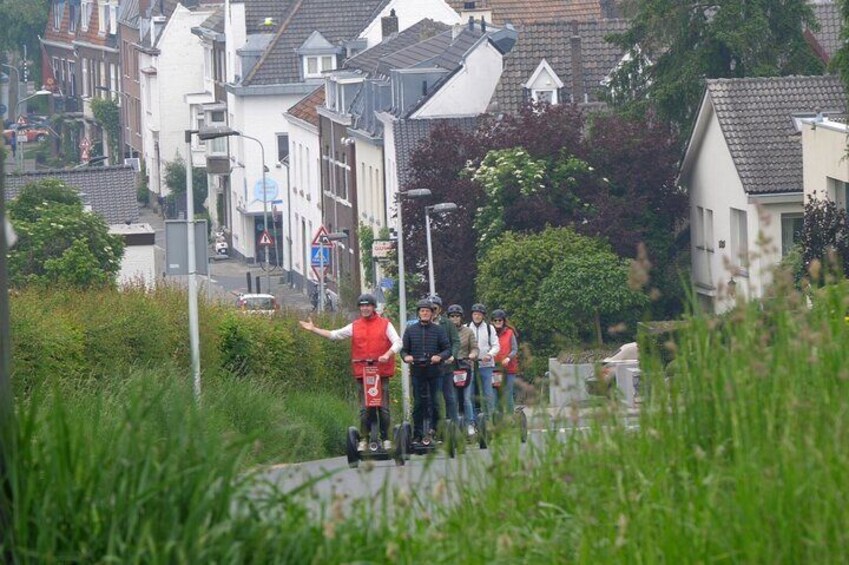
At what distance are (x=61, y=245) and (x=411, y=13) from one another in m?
34.5

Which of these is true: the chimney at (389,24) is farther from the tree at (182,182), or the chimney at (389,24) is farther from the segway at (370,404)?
the segway at (370,404)

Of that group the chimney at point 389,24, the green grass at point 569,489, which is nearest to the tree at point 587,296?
the chimney at point 389,24

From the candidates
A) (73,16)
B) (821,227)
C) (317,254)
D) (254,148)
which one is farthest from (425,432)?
(73,16)

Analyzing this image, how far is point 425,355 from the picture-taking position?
54.2 feet

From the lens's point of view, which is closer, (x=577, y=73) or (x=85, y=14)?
(x=577, y=73)

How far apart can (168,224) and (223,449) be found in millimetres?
26661

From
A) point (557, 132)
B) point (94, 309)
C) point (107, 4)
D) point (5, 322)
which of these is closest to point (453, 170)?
point (557, 132)

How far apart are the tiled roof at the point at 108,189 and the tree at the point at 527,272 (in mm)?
20479

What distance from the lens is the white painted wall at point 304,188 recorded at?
8006 cm

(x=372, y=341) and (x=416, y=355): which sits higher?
(x=372, y=341)

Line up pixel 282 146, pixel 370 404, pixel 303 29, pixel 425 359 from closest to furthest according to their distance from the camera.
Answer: pixel 425 359
pixel 370 404
pixel 303 29
pixel 282 146

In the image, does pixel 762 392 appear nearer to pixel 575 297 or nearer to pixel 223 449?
pixel 223 449

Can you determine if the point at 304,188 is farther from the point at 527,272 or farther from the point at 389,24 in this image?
the point at 527,272

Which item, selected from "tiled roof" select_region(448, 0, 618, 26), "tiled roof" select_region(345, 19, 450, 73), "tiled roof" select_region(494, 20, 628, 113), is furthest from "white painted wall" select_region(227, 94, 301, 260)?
"tiled roof" select_region(494, 20, 628, 113)
